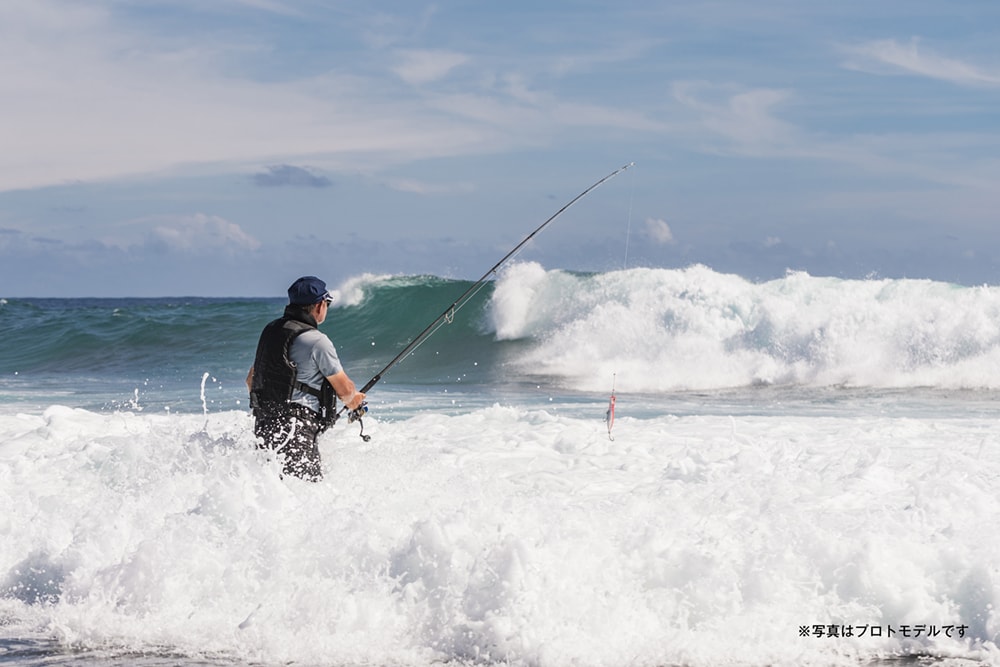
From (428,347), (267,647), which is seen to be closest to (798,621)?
(267,647)

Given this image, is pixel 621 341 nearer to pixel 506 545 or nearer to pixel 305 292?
pixel 305 292

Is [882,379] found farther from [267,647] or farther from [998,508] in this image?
[267,647]

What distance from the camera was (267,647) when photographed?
182 inches

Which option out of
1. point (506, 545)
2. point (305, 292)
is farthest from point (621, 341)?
point (506, 545)

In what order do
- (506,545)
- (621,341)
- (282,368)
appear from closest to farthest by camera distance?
(506,545) → (282,368) → (621,341)

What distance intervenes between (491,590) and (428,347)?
Result: 59.0 feet

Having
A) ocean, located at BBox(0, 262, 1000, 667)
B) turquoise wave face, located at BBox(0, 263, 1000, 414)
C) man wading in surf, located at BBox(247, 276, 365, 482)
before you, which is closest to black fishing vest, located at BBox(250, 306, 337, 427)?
man wading in surf, located at BBox(247, 276, 365, 482)

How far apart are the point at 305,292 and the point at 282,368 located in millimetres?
430

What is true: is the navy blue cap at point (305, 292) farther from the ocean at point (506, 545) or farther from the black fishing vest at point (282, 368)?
the ocean at point (506, 545)

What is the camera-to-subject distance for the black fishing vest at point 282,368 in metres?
5.36

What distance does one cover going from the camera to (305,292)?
544 centimetres

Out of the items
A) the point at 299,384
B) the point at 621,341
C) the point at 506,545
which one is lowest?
the point at 506,545

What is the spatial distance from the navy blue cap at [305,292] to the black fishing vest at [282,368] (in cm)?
5

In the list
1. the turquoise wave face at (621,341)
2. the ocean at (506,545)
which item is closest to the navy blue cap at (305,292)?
the ocean at (506,545)
